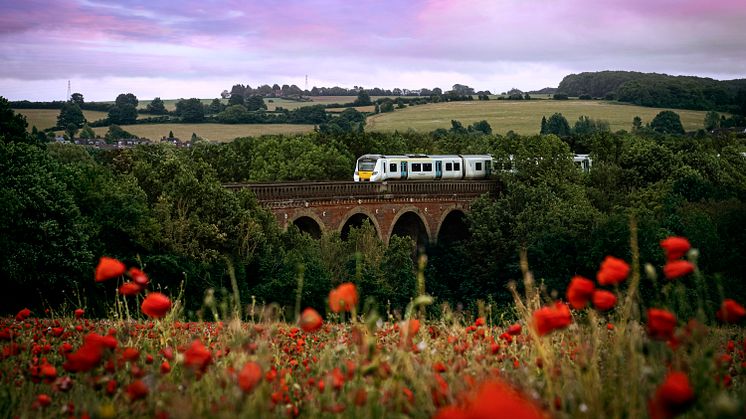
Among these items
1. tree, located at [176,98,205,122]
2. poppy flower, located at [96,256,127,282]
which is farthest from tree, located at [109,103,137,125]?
poppy flower, located at [96,256,127,282]

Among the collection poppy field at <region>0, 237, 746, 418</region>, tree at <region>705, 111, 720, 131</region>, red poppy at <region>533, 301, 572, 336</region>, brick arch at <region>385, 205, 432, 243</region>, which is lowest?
brick arch at <region>385, 205, 432, 243</region>

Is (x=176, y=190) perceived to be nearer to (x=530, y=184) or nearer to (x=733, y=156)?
(x=530, y=184)

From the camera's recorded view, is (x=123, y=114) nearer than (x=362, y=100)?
Yes

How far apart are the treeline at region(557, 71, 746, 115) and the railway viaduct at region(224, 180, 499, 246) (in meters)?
71.8

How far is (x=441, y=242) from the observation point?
65.8 metres

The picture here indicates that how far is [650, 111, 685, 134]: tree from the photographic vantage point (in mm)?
118688

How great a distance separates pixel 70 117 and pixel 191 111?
68.8 ft

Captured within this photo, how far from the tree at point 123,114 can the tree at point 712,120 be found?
70.3m

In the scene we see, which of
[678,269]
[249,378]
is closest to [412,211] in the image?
[678,269]

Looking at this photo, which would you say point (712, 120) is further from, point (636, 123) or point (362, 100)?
point (362, 100)

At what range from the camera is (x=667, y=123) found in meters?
121

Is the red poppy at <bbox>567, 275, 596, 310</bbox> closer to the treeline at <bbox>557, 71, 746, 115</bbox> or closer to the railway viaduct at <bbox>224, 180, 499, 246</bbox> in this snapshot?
the railway viaduct at <bbox>224, 180, 499, 246</bbox>

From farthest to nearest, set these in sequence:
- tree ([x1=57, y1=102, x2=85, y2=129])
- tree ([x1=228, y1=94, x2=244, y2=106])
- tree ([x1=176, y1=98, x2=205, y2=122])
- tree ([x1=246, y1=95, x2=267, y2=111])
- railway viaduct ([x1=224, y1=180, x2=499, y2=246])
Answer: tree ([x1=228, y1=94, x2=244, y2=106]), tree ([x1=246, y1=95, x2=267, y2=111]), tree ([x1=176, y1=98, x2=205, y2=122]), tree ([x1=57, y1=102, x2=85, y2=129]), railway viaduct ([x1=224, y1=180, x2=499, y2=246])

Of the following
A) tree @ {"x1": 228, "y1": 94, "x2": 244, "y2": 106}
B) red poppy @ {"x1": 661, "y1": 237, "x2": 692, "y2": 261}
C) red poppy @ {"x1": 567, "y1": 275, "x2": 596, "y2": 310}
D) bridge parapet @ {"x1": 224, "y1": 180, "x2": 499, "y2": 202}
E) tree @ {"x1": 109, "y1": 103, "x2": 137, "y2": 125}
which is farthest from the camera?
tree @ {"x1": 228, "y1": 94, "x2": 244, "y2": 106}
